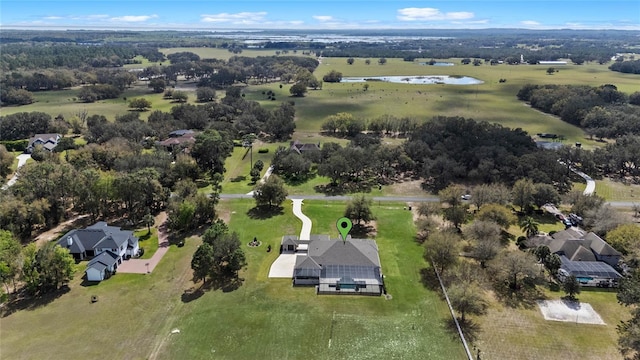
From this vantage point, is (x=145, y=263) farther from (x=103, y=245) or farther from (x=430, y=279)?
(x=430, y=279)

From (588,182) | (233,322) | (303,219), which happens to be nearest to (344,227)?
(303,219)

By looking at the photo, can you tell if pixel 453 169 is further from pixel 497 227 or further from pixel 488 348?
pixel 488 348

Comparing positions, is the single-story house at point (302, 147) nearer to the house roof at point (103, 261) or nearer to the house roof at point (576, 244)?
the house roof at point (103, 261)

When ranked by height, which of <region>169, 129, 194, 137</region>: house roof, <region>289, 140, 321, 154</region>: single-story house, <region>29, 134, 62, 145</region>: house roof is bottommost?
<region>289, 140, 321, 154</region>: single-story house

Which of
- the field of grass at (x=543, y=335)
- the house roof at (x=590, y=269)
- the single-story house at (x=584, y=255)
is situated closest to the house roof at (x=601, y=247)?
the single-story house at (x=584, y=255)

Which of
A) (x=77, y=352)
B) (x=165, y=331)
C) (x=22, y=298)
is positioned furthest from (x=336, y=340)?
(x=22, y=298)

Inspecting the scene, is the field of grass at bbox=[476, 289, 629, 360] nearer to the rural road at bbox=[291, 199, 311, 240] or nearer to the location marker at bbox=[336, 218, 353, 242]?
the location marker at bbox=[336, 218, 353, 242]

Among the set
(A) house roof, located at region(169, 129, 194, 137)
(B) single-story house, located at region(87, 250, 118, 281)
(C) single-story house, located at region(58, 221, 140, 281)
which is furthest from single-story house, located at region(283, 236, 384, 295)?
(A) house roof, located at region(169, 129, 194, 137)
